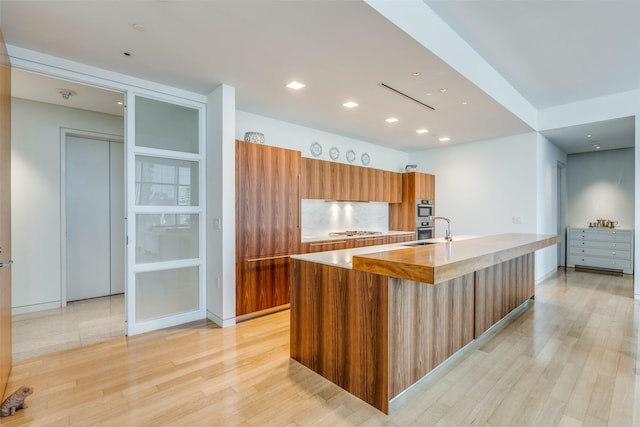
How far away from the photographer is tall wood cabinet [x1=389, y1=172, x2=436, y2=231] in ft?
19.8

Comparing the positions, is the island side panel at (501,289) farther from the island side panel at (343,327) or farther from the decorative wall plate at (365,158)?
the decorative wall plate at (365,158)

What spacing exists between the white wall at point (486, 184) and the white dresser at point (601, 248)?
2296 mm

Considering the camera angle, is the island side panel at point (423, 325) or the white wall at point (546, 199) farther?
the white wall at point (546, 199)

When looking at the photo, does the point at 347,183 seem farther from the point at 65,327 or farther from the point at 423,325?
the point at 65,327

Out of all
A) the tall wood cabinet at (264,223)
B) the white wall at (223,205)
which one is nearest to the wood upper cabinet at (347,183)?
the tall wood cabinet at (264,223)

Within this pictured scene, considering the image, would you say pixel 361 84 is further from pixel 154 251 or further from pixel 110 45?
pixel 154 251

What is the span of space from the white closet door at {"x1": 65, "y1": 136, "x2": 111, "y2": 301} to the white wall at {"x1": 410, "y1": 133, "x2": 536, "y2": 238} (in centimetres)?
590

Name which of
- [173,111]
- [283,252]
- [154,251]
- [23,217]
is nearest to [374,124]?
[283,252]

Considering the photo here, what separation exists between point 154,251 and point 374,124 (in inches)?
137

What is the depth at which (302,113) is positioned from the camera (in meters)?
4.26

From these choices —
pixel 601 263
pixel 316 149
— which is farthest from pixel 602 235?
pixel 316 149

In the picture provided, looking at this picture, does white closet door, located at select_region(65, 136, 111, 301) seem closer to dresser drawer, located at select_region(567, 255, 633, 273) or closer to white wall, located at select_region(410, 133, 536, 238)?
white wall, located at select_region(410, 133, 536, 238)

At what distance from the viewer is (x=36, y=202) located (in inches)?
149

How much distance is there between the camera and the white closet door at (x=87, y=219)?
422cm
